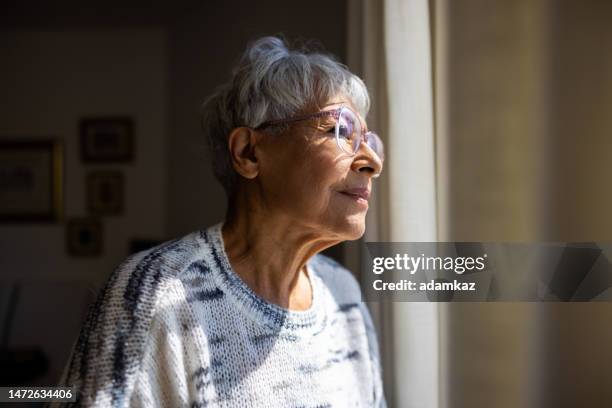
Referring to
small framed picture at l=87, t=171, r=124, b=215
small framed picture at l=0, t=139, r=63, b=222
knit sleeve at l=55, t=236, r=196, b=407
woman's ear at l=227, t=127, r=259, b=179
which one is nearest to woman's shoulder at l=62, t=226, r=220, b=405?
knit sleeve at l=55, t=236, r=196, b=407

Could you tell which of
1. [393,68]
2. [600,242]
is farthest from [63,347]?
[600,242]

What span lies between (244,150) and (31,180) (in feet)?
9.90

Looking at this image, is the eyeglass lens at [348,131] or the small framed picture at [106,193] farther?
the small framed picture at [106,193]

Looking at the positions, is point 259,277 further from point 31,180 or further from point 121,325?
point 31,180

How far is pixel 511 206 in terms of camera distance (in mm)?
804

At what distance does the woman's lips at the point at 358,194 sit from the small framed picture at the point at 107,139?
2.78m

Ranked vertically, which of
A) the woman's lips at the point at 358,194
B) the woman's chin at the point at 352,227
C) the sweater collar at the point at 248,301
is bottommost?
the sweater collar at the point at 248,301

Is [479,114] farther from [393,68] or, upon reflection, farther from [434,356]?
[434,356]

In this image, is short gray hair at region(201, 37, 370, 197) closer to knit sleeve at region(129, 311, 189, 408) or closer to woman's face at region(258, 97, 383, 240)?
woman's face at region(258, 97, 383, 240)

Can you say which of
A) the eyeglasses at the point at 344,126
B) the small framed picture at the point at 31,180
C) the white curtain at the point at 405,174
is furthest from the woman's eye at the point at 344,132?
the small framed picture at the point at 31,180

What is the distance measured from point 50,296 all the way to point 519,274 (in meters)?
3.20

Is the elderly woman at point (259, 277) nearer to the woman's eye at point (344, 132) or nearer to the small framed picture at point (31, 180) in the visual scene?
the woman's eye at point (344, 132)

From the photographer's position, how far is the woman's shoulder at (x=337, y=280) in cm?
108

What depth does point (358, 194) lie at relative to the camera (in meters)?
0.89
